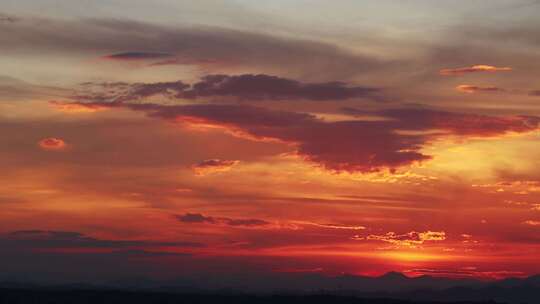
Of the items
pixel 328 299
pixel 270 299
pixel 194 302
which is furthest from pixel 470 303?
pixel 194 302

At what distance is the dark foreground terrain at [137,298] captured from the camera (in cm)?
8688

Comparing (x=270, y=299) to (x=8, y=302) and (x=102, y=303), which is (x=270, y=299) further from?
(x=8, y=302)

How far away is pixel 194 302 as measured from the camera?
88938mm

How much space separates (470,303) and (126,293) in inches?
1449

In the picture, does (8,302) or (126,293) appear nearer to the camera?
(8,302)

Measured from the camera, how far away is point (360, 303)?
90.4 metres

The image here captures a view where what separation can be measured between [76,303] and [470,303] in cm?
4150

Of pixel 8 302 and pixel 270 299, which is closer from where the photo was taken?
pixel 8 302

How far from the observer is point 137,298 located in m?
88.8

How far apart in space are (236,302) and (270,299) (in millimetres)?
3868

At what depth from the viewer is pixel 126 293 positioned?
90500 millimetres

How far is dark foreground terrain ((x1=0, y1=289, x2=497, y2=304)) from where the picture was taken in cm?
8688

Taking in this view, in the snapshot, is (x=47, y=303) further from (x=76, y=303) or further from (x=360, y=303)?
(x=360, y=303)

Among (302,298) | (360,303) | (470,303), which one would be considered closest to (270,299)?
(302,298)
